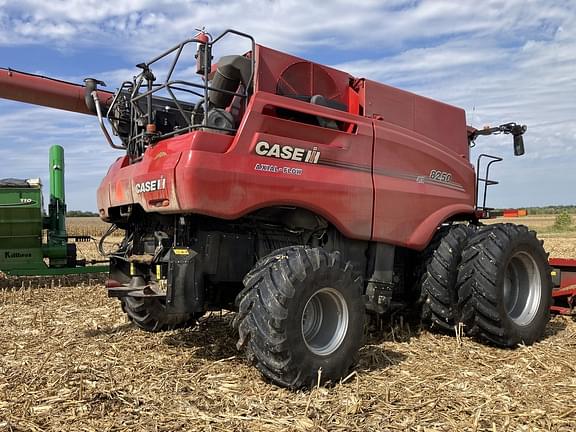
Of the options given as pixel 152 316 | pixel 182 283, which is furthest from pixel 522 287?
pixel 152 316

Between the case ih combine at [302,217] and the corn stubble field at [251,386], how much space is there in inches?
12.5

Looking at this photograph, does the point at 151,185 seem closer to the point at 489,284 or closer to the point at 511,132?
the point at 489,284

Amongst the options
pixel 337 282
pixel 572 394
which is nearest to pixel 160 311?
pixel 337 282

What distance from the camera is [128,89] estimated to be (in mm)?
6355

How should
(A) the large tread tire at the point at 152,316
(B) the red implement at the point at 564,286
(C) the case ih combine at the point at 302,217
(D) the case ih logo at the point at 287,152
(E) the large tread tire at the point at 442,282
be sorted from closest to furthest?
(C) the case ih combine at the point at 302,217 < (D) the case ih logo at the point at 287,152 < (E) the large tread tire at the point at 442,282 < (A) the large tread tire at the point at 152,316 < (B) the red implement at the point at 564,286

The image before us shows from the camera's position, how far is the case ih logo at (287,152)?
15.7 feet

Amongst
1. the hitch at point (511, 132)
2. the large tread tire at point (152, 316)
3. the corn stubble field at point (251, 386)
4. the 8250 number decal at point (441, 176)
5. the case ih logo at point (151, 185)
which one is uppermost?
the hitch at point (511, 132)

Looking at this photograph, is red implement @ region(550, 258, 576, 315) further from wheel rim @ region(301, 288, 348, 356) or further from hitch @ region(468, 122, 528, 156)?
wheel rim @ region(301, 288, 348, 356)

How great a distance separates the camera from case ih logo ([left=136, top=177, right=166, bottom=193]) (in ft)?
15.3

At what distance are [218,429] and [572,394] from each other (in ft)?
8.38

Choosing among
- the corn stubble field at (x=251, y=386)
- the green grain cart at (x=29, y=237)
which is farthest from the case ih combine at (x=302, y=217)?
the green grain cart at (x=29, y=237)

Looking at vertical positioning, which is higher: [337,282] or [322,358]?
[337,282]

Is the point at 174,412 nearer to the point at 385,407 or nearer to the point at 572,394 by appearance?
the point at 385,407

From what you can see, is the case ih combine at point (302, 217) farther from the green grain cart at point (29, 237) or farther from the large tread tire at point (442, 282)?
the green grain cart at point (29, 237)
